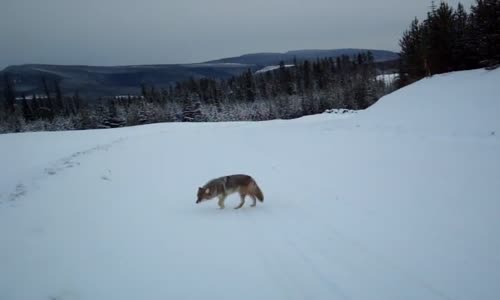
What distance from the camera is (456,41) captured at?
3039 centimetres

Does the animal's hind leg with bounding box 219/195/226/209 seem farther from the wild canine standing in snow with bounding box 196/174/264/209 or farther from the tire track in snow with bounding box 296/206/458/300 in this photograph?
the tire track in snow with bounding box 296/206/458/300

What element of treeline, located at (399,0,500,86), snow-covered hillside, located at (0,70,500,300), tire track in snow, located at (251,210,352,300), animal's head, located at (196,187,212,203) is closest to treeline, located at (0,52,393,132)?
treeline, located at (399,0,500,86)

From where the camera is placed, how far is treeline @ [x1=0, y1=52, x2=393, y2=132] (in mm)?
80625

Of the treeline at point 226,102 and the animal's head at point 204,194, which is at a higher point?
the treeline at point 226,102

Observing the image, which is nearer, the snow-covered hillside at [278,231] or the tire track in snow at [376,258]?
the tire track in snow at [376,258]

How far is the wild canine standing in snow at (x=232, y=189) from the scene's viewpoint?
325 inches

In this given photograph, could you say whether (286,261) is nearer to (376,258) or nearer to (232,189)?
(376,258)

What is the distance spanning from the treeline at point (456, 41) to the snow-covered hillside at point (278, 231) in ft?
64.9

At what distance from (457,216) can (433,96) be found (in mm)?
18706

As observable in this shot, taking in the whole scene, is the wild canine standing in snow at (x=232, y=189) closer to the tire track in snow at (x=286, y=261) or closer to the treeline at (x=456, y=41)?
the tire track in snow at (x=286, y=261)

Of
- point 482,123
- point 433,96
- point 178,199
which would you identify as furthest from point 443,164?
point 433,96

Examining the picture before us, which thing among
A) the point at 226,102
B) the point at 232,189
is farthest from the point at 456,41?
the point at 226,102

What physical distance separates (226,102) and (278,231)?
94.6 meters

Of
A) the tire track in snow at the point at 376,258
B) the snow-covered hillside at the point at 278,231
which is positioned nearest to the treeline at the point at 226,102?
the snow-covered hillside at the point at 278,231
